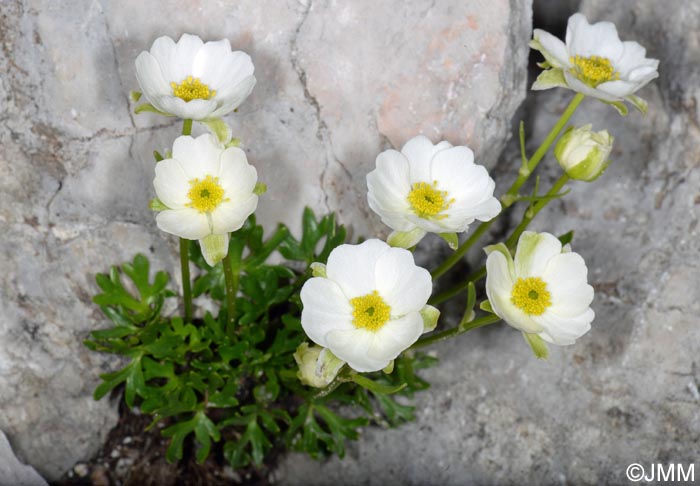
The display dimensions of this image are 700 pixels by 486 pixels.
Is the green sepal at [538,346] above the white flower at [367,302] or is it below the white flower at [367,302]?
below

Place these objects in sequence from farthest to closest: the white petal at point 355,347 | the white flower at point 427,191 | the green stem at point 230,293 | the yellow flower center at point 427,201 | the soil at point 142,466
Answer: the soil at point 142,466 < the green stem at point 230,293 < the yellow flower center at point 427,201 < the white flower at point 427,191 < the white petal at point 355,347

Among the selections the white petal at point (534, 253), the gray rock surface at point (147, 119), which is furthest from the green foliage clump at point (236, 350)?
Result: the white petal at point (534, 253)

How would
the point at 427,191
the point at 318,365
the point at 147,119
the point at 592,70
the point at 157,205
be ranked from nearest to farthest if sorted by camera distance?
1. the point at 318,365
2. the point at 157,205
3. the point at 427,191
4. the point at 592,70
5. the point at 147,119

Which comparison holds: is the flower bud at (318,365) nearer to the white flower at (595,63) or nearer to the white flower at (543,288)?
the white flower at (543,288)

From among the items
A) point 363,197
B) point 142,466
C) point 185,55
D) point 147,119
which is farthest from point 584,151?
point 142,466

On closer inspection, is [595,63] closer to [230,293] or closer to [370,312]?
[370,312]

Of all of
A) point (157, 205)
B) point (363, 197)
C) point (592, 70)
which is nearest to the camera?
point (157, 205)

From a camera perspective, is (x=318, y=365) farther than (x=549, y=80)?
No
